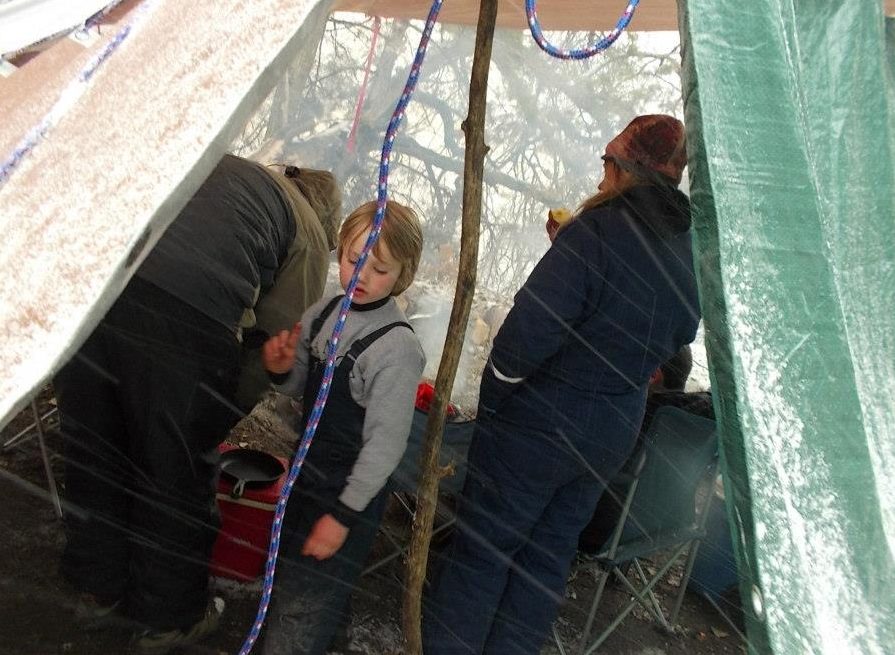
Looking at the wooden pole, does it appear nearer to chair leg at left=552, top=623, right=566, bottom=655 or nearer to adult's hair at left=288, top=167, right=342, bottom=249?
adult's hair at left=288, top=167, right=342, bottom=249

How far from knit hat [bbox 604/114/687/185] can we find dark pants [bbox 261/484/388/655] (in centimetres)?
110

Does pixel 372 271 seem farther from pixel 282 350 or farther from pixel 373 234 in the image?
pixel 373 234

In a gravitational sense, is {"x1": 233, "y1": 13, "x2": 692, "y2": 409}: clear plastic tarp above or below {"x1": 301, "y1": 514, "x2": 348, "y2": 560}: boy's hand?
above

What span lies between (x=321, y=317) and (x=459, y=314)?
0.42 meters

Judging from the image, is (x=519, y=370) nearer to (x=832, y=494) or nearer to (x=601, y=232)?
(x=601, y=232)

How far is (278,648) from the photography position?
6.73 feet

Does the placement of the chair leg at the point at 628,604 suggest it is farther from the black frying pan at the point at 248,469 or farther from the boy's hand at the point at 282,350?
the boy's hand at the point at 282,350

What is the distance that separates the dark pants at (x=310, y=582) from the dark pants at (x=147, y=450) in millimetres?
307

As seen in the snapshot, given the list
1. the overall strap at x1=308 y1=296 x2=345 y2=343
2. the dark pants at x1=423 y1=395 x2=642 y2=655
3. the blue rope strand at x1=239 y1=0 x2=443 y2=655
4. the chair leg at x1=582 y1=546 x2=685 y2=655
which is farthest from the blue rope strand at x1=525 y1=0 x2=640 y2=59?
the chair leg at x1=582 y1=546 x2=685 y2=655

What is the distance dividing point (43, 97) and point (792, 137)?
938 millimetres

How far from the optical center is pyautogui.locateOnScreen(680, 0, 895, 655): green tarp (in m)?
0.95

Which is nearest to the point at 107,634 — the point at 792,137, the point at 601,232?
the point at 601,232

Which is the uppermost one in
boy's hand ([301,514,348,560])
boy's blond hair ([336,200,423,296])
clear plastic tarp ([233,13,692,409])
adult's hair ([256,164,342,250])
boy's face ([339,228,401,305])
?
clear plastic tarp ([233,13,692,409])

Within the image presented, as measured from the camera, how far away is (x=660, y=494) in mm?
2838
